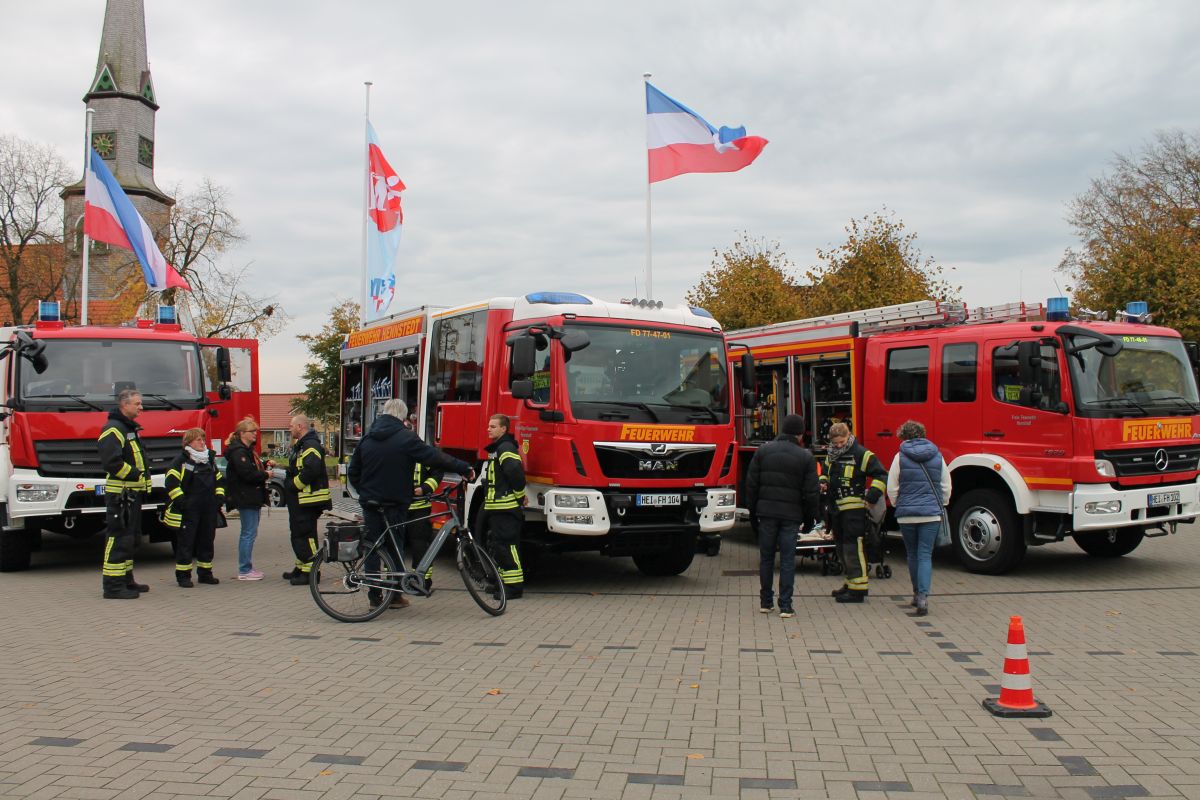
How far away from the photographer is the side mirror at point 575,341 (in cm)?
958

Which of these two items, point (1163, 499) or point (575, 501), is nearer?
point (575, 501)

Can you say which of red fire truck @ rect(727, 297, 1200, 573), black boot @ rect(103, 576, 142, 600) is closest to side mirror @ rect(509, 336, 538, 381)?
red fire truck @ rect(727, 297, 1200, 573)

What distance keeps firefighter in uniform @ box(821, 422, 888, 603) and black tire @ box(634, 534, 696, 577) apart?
1837mm

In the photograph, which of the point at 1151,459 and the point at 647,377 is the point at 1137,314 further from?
the point at 647,377

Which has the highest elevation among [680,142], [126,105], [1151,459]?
[126,105]

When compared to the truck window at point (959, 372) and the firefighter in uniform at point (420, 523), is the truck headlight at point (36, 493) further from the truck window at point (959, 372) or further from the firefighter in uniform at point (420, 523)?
the truck window at point (959, 372)

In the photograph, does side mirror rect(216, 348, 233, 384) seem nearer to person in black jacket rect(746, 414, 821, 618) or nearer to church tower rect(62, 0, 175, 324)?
person in black jacket rect(746, 414, 821, 618)

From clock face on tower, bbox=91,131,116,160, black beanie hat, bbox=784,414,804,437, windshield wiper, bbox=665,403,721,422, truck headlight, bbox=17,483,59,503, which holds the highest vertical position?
clock face on tower, bbox=91,131,116,160

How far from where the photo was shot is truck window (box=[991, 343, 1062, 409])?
33.4ft

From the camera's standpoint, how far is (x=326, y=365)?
46969 millimetres

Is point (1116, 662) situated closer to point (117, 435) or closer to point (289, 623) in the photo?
point (289, 623)

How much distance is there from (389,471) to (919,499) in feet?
15.4

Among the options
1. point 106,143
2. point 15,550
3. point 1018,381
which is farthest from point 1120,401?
point 106,143

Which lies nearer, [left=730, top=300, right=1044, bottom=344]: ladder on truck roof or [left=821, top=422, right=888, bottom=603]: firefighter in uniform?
[left=821, top=422, right=888, bottom=603]: firefighter in uniform
